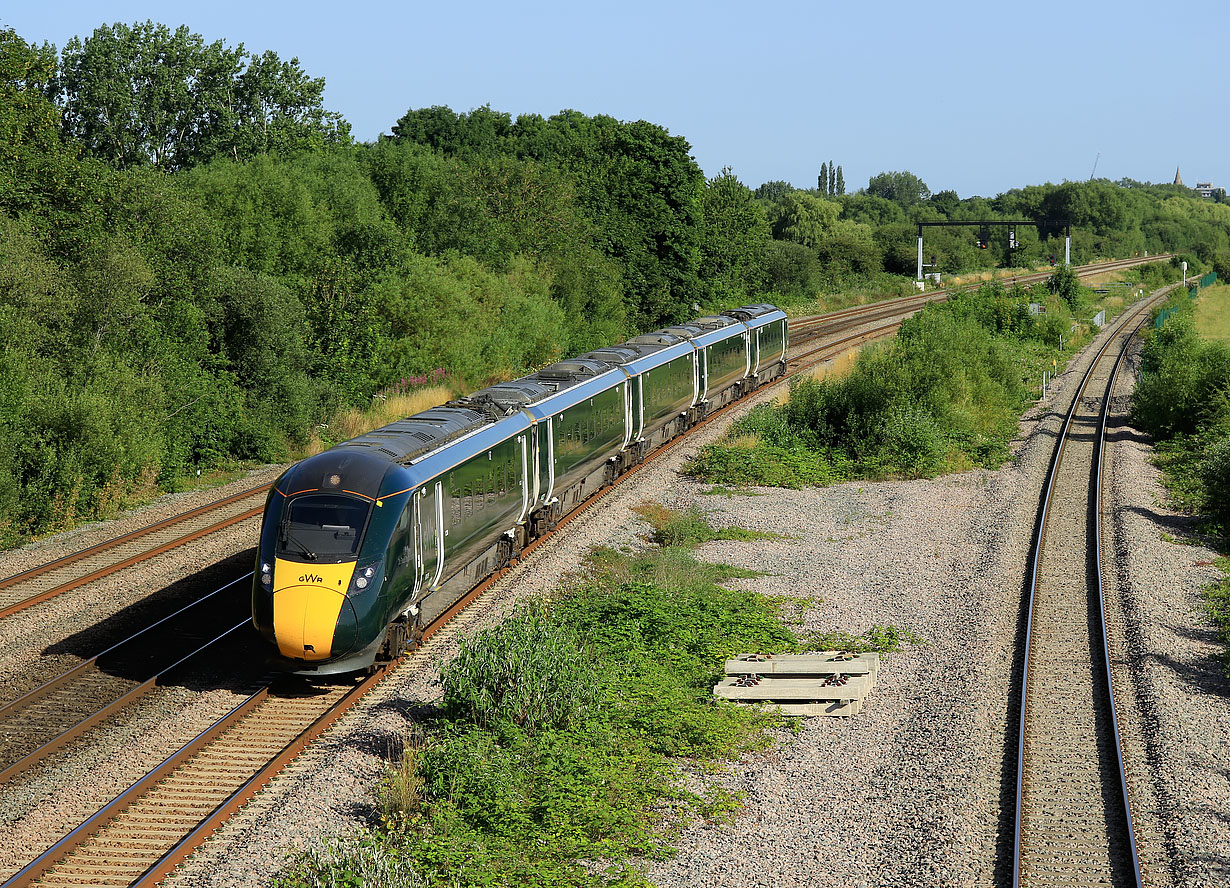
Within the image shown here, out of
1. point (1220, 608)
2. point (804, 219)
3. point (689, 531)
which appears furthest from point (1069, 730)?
point (804, 219)

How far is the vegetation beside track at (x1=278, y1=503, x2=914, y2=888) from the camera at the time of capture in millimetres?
10516

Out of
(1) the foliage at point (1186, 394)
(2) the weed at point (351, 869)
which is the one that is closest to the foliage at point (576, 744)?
(2) the weed at point (351, 869)

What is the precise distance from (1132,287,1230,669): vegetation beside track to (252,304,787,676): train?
12978mm

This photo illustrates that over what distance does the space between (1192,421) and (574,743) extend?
27.1m

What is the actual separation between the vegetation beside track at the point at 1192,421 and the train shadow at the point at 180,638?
18418 millimetres

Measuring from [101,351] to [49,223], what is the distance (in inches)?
185

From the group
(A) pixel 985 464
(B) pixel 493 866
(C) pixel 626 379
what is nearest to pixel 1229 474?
(A) pixel 985 464

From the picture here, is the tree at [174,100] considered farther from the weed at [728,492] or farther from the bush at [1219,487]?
the bush at [1219,487]

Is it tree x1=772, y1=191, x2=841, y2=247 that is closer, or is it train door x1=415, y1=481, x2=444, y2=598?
train door x1=415, y1=481, x2=444, y2=598

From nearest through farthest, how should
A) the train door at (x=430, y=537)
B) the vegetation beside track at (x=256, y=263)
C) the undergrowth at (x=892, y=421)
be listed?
the train door at (x=430, y=537) → the vegetation beside track at (x=256, y=263) → the undergrowth at (x=892, y=421)

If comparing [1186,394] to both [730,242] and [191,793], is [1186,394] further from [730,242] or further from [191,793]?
[730,242]

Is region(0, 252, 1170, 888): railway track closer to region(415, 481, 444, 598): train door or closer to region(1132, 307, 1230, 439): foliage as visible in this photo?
region(415, 481, 444, 598): train door

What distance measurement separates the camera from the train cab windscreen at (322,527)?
1395 cm

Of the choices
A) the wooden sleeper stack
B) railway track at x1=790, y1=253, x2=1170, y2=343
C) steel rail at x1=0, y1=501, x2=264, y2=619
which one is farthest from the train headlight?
railway track at x1=790, y1=253, x2=1170, y2=343
